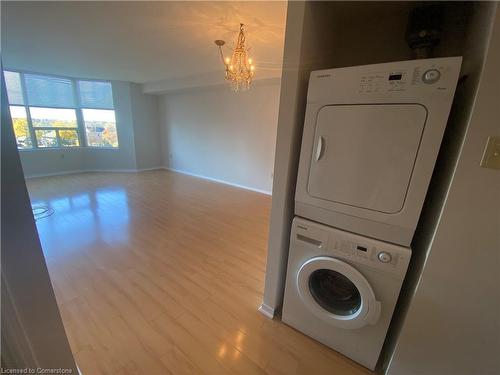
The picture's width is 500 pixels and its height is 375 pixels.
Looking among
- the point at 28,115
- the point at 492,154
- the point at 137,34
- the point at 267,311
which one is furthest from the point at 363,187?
the point at 28,115

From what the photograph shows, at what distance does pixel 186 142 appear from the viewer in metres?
5.86

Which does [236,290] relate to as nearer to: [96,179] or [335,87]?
[335,87]

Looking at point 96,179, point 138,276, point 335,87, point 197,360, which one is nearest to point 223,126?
point 96,179

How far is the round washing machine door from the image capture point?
1.12 meters

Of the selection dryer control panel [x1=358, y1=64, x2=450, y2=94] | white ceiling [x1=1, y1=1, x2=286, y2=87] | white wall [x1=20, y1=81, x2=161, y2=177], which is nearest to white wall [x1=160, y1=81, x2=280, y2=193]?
white wall [x1=20, y1=81, x2=161, y2=177]

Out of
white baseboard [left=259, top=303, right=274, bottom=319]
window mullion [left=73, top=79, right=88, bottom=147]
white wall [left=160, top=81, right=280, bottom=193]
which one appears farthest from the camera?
window mullion [left=73, top=79, right=88, bottom=147]

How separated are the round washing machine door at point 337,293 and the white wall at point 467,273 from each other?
19 cm

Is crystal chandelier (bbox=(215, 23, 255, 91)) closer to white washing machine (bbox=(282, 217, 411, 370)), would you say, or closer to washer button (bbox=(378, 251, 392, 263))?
white washing machine (bbox=(282, 217, 411, 370))

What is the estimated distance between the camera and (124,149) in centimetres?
585

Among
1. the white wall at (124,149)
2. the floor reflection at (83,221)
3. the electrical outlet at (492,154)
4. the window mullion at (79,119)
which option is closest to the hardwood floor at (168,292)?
the floor reflection at (83,221)

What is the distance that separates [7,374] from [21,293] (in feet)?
0.74

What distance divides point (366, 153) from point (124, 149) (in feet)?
20.8

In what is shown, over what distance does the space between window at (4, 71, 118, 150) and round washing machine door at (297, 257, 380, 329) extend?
6194 mm

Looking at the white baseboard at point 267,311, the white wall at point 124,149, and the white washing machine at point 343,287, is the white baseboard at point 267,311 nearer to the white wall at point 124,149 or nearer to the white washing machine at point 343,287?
the white washing machine at point 343,287
